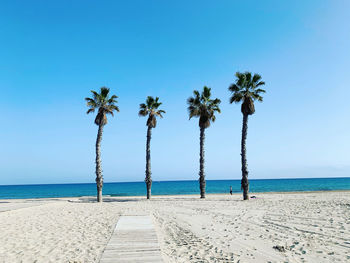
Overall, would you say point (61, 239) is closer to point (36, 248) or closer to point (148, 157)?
point (36, 248)

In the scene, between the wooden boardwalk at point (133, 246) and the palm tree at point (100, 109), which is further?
the palm tree at point (100, 109)

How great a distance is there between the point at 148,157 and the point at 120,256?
73.7 feet

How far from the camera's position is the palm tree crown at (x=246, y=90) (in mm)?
26219

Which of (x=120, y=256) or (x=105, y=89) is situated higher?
(x=105, y=89)

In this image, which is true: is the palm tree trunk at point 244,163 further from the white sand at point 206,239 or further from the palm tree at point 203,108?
the white sand at point 206,239

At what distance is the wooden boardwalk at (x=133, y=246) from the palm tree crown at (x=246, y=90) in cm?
1956

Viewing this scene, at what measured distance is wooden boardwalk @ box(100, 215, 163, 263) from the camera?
6848mm

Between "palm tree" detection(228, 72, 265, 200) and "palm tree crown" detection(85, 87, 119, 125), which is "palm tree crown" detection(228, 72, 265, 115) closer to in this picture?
"palm tree" detection(228, 72, 265, 200)

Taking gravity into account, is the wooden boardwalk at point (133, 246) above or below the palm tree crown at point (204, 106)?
below

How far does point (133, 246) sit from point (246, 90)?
22.8m

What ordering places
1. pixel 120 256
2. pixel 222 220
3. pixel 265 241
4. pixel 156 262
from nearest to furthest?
pixel 156 262, pixel 120 256, pixel 265 241, pixel 222 220

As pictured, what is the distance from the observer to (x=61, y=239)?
367 inches

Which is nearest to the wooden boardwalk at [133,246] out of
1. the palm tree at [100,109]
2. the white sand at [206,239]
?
the white sand at [206,239]

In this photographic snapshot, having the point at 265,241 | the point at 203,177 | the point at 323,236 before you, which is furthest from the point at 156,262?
the point at 203,177
